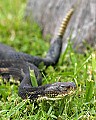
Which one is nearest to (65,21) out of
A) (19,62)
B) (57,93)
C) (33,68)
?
(19,62)

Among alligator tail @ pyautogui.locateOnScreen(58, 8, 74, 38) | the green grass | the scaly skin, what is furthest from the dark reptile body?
alligator tail @ pyautogui.locateOnScreen(58, 8, 74, 38)

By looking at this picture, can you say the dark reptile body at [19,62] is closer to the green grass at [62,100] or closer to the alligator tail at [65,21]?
the green grass at [62,100]

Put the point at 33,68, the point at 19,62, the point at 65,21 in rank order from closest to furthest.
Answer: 1. the point at 33,68
2. the point at 19,62
3. the point at 65,21

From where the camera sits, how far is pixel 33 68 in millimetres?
6223

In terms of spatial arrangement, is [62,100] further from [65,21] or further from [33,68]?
[65,21]

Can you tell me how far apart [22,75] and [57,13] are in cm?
256

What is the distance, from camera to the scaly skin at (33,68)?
16.4 feet

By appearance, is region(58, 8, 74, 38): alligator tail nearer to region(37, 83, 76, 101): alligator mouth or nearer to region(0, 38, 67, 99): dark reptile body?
region(0, 38, 67, 99): dark reptile body

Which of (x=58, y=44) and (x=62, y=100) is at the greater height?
(x=58, y=44)

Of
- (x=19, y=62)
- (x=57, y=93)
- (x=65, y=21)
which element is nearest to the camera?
(x=57, y=93)

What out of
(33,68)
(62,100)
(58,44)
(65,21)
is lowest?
(62,100)

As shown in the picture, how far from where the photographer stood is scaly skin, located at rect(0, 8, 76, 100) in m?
5.00

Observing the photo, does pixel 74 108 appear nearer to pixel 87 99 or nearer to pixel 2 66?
pixel 87 99

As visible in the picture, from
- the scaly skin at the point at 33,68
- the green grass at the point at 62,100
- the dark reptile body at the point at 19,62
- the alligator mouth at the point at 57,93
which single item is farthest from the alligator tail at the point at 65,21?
the alligator mouth at the point at 57,93
